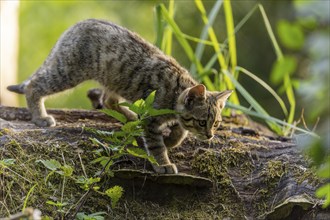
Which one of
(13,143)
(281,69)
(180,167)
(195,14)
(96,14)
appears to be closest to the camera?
(281,69)

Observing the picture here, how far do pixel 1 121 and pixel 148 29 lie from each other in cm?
743

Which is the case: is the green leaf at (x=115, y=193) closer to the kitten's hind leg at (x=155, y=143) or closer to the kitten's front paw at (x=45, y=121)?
the kitten's hind leg at (x=155, y=143)

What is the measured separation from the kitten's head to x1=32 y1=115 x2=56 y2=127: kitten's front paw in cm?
97

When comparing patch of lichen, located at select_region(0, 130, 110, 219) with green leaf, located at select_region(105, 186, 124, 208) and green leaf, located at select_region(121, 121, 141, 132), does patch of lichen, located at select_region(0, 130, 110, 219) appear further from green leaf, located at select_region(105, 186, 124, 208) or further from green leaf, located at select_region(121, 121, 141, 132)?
green leaf, located at select_region(121, 121, 141, 132)

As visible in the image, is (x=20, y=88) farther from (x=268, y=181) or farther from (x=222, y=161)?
(x=268, y=181)

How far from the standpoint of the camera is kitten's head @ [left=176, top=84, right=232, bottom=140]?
13.9 feet

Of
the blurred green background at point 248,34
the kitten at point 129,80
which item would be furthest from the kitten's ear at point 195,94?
the blurred green background at point 248,34

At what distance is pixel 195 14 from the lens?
9.22m

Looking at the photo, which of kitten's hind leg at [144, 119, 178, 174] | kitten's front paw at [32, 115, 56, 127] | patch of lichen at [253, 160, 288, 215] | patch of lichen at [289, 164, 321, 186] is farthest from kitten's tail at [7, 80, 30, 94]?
patch of lichen at [289, 164, 321, 186]

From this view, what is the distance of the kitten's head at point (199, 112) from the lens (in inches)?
166

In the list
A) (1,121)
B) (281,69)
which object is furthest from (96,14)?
(281,69)

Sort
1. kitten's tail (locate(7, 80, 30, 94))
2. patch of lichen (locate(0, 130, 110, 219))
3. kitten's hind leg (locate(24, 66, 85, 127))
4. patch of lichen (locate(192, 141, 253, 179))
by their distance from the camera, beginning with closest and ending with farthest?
patch of lichen (locate(0, 130, 110, 219))
patch of lichen (locate(192, 141, 253, 179))
kitten's hind leg (locate(24, 66, 85, 127))
kitten's tail (locate(7, 80, 30, 94))

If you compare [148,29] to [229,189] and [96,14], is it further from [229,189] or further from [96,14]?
[229,189]

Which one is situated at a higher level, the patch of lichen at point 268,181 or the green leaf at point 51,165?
the green leaf at point 51,165
